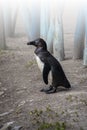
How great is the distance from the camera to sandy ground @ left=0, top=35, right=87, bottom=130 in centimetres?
630

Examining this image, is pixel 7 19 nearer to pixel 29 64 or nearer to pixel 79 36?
pixel 79 36

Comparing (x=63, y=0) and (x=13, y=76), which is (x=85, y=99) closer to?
A: (x=13, y=76)

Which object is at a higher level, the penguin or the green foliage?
the penguin

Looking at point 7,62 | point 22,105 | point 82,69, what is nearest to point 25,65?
point 7,62

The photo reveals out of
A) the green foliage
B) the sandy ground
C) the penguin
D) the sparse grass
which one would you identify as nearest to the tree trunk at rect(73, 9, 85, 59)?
the sandy ground

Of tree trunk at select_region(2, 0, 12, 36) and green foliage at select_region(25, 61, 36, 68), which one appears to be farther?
tree trunk at select_region(2, 0, 12, 36)

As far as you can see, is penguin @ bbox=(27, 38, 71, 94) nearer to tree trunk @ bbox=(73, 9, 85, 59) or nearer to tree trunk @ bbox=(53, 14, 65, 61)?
tree trunk @ bbox=(53, 14, 65, 61)

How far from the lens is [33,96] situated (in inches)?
297

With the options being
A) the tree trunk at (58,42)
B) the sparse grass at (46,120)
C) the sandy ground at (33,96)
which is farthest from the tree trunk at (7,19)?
the sparse grass at (46,120)

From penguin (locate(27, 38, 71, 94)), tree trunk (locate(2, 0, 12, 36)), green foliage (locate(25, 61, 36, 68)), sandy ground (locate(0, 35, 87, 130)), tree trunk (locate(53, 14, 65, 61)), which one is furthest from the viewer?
tree trunk (locate(2, 0, 12, 36))

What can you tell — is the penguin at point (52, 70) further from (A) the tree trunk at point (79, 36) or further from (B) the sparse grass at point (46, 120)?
(A) the tree trunk at point (79, 36)

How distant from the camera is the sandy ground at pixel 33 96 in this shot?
20.7 feet

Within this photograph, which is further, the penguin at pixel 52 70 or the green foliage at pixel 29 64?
the green foliage at pixel 29 64

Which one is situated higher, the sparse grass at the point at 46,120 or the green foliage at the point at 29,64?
the sparse grass at the point at 46,120
